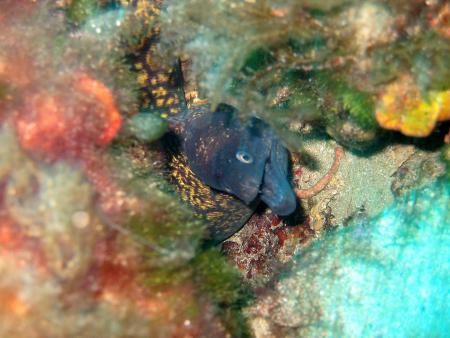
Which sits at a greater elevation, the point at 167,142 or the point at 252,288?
the point at 167,142

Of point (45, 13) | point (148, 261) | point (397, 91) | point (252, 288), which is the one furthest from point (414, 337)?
point (45, 13)

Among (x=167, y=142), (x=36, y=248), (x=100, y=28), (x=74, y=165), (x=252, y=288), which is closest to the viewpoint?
(x=36, y=248)

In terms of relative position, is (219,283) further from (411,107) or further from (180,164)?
(180,164)

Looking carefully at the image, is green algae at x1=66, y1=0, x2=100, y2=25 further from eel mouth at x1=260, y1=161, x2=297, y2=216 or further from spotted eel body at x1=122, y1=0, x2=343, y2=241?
eel mouth at x1=260, y1=161, x2=297, y2=216

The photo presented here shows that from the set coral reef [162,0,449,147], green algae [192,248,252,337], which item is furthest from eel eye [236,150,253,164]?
A: green algae [192,248,252,337]

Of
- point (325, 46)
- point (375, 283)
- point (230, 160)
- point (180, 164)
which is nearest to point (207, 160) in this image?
point (230, 160)

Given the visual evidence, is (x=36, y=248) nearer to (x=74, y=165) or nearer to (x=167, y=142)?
(x=74, y=165)

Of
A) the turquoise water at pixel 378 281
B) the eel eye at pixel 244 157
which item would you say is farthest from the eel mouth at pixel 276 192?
the turquoise water at pixel 378 281
